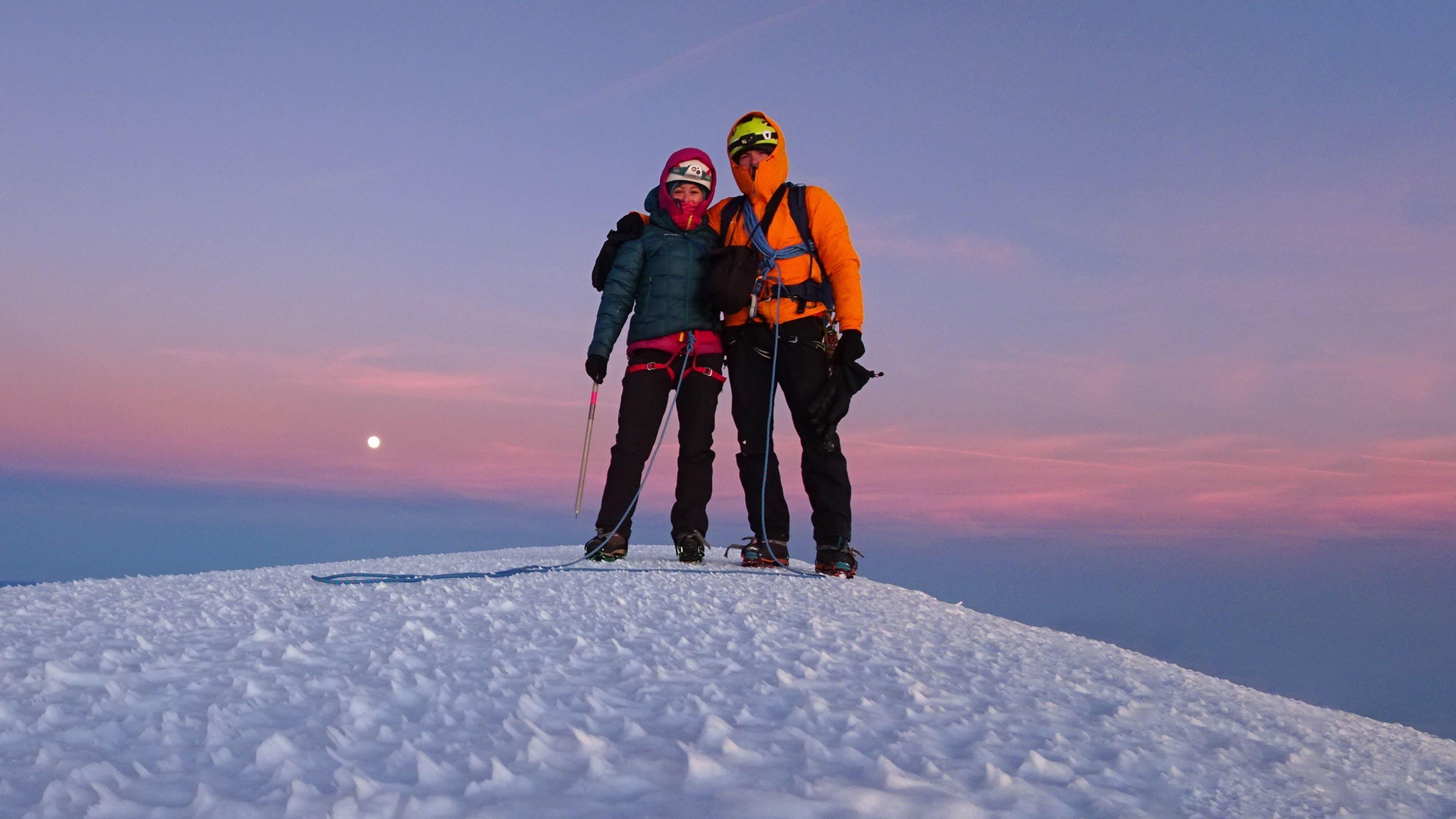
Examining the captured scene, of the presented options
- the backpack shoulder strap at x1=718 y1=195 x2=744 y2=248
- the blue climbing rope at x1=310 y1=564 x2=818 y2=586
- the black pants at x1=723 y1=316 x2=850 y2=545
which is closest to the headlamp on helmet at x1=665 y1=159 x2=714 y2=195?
the backpack shoulder strap at x1=718 y1=195 x2=744 y2=248

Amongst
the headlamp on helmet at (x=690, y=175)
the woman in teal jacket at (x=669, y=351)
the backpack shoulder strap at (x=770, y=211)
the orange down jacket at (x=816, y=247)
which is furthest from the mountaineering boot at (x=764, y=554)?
the headlamp on helmet at (x=690, y=175)

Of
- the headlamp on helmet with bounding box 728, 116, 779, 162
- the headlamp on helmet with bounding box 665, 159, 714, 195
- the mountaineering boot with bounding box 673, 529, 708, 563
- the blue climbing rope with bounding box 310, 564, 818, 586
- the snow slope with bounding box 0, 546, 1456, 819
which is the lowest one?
the snow slope with bounding box 0, 546, 1456, 819

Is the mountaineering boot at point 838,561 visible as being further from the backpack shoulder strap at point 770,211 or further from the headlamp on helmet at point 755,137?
the headlamp on helmet at point 755,137

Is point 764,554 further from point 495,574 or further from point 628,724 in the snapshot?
point 628,724

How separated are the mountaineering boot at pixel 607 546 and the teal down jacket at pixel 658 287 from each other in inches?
43.8

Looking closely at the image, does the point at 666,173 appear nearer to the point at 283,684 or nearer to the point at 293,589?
the point at 293,589

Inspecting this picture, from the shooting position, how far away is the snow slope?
1.27m

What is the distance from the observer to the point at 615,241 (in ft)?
17.9

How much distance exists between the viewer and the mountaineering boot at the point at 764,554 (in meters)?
5.01

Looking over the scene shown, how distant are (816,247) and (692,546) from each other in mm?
1936

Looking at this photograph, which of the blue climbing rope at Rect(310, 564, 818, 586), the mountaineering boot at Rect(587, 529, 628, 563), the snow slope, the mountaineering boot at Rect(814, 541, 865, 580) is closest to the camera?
the snow slope

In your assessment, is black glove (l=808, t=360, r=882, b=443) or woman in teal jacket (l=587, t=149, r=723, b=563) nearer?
black glove (l=808, t=360, r=882, b=443)

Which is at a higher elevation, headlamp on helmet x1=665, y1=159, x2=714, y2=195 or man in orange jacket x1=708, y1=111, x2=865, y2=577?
headlamp on helmet x1=665, y1=159, x2=714, y2=195

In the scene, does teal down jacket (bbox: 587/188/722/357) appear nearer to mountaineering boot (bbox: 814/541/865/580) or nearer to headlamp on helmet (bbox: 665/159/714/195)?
headlamp on helmet (bbox: 665/159/714/195)
